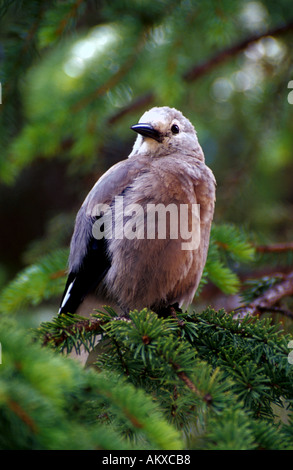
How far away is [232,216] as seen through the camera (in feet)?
12.2

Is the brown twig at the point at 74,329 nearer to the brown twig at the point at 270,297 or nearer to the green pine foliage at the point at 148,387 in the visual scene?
the green pine foliage at the point at 148,387

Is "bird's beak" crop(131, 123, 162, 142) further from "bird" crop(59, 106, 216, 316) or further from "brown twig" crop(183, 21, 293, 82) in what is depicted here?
"brown twig" crop(183, 21, 293, 82)

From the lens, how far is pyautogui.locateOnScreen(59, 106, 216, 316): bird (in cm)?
244

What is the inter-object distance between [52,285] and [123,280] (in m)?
0.53

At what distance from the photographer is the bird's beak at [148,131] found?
2.81m

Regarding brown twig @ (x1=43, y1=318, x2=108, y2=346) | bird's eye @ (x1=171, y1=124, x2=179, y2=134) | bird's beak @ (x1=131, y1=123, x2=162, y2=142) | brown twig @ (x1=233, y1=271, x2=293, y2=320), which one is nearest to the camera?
brown twig @ (x1=43, y1=318, x2=108, y2=346)

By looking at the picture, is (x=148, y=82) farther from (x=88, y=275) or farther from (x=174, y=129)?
(x=88, y=275)

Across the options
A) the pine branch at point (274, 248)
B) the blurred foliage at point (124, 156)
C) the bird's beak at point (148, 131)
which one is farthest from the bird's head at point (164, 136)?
the pine branch at point (274, 248)

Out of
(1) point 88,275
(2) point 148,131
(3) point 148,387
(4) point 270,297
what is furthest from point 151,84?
(3) point 148,387

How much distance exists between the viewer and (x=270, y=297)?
8.30 feet

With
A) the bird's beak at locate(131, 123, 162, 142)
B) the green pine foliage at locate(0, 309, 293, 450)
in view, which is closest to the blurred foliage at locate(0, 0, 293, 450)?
the green pine foliage at locate(0, 309, 293, 450)

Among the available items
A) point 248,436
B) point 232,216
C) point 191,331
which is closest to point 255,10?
point 232,216

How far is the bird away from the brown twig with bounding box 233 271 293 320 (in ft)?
0.99
